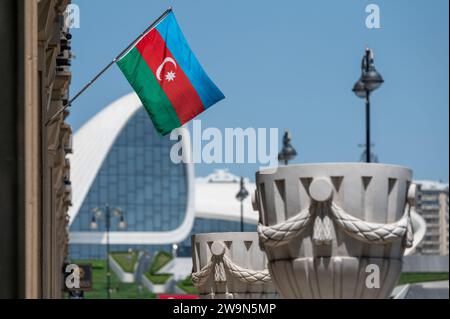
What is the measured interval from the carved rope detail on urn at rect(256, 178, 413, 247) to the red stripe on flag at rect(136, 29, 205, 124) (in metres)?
5.84

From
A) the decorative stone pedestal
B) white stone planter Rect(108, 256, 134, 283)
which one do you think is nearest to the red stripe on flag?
the decorative stone pedestal

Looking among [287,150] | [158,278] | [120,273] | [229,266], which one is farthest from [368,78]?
[120,273]

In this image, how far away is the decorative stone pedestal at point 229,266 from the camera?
2600 centimetres

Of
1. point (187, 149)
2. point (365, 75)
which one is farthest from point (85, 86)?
point (187, 149)

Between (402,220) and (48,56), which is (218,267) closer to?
(48,56)

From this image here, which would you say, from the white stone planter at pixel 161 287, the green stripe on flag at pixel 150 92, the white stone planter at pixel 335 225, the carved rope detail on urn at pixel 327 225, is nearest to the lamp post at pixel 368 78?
the green stripe on flag at pixel 150 92

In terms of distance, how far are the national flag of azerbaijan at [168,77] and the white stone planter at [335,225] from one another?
548cm

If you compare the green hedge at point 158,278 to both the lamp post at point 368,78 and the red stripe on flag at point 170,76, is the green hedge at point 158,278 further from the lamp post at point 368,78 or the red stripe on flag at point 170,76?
the red stripe on flag at point 170,76

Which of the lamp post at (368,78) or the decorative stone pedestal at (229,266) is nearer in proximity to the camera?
the decorative stone pedestal at (229,266)

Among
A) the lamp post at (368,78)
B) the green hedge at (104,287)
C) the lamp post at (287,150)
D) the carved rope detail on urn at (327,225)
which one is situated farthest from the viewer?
the green hedge at (104,287)

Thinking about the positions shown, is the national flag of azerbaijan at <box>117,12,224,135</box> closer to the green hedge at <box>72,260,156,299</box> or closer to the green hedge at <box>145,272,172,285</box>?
the green hedge at <box>72,260,156,299</box>
